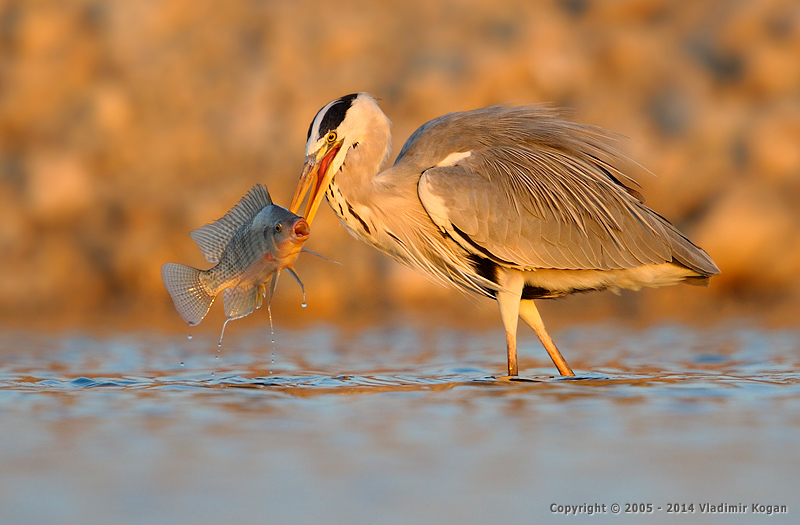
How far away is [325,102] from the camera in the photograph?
11.1 metres

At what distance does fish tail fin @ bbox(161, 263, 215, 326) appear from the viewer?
5.78 metres

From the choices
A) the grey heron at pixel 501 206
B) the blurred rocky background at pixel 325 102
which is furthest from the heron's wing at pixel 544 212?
→ the blurred rocky background at pixel 325 102

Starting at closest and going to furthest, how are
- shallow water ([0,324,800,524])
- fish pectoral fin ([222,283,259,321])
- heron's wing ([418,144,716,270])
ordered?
shallow water ([0,324,800,524])
fish pectoral fin ([222,283,259,321])
heron's wing ([418,144,716,270])

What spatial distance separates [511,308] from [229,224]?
170cm

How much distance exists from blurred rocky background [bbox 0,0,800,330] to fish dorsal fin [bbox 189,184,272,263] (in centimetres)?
371

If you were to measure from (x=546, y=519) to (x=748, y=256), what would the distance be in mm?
7277

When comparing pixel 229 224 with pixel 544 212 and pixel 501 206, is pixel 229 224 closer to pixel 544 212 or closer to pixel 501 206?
pixel 501 206

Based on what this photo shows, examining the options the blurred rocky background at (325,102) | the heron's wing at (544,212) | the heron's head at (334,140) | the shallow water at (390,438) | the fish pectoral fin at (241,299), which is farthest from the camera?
the blurred rocky background at (325,102)

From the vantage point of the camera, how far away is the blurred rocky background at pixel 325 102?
33.2ft

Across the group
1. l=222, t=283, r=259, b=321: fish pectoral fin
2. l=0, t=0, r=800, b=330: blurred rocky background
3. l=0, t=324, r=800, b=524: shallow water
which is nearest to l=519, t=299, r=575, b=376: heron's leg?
l=0, t=324, r=800, b=524: shallow water

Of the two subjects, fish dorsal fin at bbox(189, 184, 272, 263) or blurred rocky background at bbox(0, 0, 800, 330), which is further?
blurred rocky background at bbox(0, 0, 800, 330)

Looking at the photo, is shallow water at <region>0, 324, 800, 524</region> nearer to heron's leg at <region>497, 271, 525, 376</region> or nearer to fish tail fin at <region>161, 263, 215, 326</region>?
heron's leg at <region>497, 271, 525, 376</region>

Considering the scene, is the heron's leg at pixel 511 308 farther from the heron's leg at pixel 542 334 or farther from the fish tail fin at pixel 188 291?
the fish tail fin at pixel 188 291

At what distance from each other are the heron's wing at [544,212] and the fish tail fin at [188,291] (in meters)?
1.37
